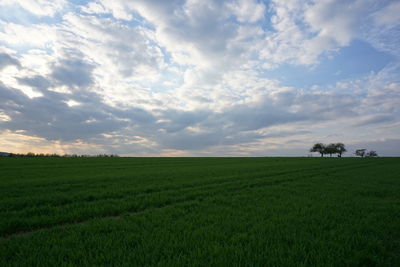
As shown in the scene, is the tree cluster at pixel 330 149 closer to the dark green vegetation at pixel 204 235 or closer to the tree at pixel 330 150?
the tree at pixel 330 150

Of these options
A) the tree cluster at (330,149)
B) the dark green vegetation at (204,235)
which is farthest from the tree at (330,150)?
the dark green vegetation at (204,235)

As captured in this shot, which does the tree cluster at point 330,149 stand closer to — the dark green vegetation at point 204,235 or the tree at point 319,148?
the tree at point 319,148

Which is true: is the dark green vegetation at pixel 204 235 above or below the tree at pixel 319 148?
below

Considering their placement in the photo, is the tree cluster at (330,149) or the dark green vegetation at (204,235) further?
the tree cluster at (330,149)

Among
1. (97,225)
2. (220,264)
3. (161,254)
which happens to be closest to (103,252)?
(161,254)

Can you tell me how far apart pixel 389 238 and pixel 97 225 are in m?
8.16

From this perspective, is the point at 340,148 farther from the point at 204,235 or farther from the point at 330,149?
the point at 204,235

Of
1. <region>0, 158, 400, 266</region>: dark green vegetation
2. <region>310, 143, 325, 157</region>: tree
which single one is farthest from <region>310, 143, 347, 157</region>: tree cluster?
<region>0, 158, 400, 266</region>: dark green vegetation

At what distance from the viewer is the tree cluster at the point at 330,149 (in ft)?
441

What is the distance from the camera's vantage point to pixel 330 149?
135 meters

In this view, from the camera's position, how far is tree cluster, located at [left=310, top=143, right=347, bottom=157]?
13450 centimetres

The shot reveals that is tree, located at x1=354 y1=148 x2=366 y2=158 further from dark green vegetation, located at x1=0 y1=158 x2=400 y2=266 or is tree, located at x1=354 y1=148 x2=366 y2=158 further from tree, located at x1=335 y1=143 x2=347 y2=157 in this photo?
dark green vegetation, located at x1=0 y1=158 x2=400 y2=266

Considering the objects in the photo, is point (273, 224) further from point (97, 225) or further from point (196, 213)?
point (97, 225)

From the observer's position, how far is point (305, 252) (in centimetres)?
432
